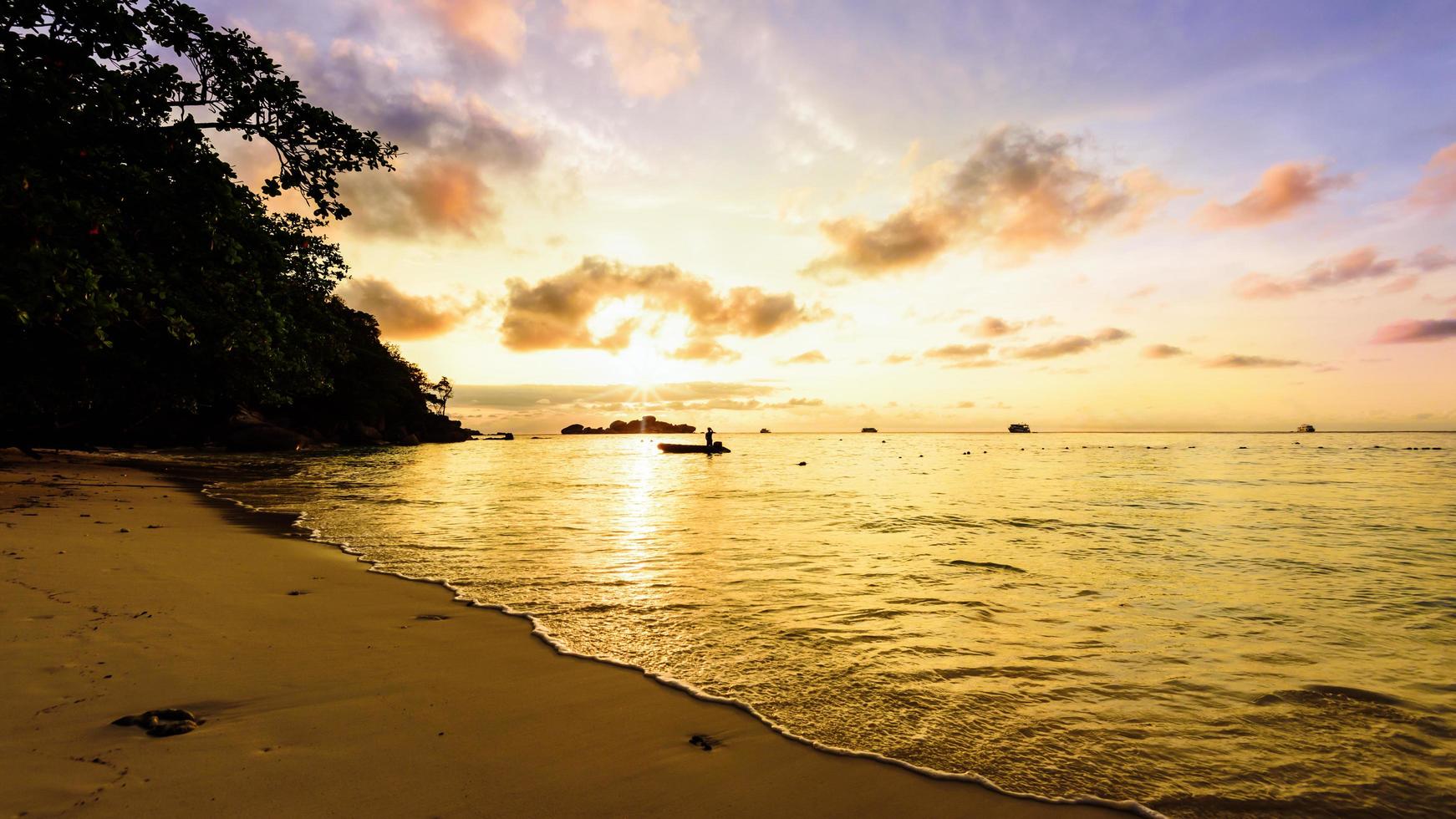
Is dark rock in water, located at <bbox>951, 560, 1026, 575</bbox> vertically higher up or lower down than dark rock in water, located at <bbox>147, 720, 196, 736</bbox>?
lower down

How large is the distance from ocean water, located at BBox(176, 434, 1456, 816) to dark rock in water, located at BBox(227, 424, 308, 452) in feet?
158

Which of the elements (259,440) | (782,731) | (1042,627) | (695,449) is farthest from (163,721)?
(695,449)

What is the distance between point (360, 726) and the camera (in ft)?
13.6

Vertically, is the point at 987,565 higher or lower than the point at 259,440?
lower

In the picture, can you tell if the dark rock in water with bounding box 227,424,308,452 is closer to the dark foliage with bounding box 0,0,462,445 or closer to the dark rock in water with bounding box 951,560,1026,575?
the dark foliage with bounding box 0,0,462,445

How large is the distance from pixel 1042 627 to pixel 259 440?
69.5m

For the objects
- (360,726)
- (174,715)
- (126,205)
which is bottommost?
(360,726)

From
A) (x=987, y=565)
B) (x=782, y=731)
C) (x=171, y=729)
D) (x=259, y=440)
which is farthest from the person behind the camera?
(x=259, y=440)

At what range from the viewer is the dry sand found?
3.31 meters

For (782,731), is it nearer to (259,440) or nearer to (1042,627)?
(1042,627)

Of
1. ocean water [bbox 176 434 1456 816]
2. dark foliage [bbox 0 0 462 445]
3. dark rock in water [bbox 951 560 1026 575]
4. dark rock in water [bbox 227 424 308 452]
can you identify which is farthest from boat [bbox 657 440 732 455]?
dark rock in water [bbox 951 560 1026 575]

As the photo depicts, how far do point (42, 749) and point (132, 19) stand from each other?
42.0ft

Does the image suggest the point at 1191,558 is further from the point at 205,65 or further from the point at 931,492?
the point at 205,65

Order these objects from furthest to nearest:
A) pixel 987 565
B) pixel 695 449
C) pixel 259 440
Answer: pixel 695 449 → pixel 259 440 → pixel 987 565
